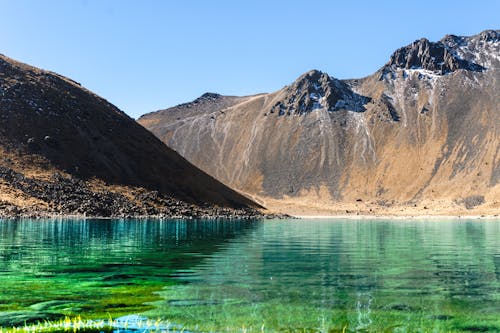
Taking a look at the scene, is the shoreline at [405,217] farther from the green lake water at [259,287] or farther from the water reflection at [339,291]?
the water reflection at [339,291]

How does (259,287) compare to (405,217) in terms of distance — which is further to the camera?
(405,217)

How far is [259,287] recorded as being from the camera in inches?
986

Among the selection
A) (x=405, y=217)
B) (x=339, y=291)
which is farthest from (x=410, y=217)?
(x=339, y=291)

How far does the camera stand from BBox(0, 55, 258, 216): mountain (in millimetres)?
100375

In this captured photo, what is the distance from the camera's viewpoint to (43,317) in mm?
17562

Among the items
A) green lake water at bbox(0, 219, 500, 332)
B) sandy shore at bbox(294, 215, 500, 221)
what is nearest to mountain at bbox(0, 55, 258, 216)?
sandy shore at bbox(294, 215, 500, 221)

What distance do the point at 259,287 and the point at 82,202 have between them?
83.3 metres

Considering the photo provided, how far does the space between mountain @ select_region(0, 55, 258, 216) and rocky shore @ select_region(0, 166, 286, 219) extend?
0.20m

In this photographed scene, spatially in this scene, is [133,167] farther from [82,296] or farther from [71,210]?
[82,296]

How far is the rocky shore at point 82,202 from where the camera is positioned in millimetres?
92806

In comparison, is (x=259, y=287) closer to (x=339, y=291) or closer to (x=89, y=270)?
(x=339, y=291)

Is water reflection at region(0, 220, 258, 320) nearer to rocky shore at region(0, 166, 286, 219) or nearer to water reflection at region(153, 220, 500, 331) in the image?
water reflection at region(153, 220, 500, 331)

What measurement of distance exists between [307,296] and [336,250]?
24.3 metres

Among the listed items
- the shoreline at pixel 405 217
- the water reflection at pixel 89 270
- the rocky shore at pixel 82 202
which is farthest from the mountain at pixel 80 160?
the water reflection at pixel 89 270
